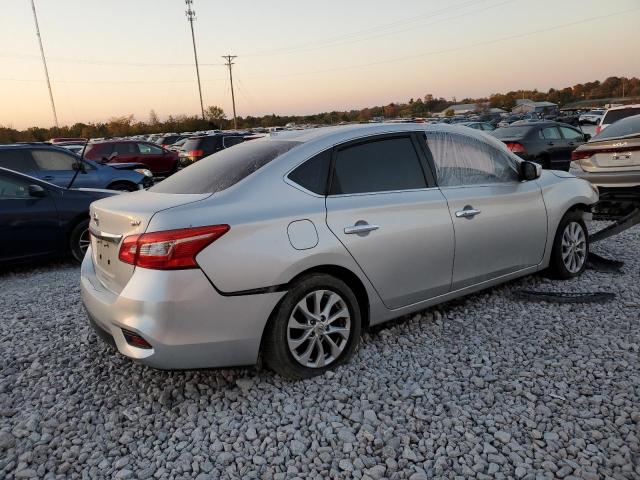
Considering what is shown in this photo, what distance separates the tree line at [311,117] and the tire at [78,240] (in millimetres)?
25765

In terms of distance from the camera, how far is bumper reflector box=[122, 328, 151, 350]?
2.84m

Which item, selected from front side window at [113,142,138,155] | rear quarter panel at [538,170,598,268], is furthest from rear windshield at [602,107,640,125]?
front side window at [113,142,138,155]

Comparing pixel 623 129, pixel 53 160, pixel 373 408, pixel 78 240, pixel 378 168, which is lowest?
pixel 373 408

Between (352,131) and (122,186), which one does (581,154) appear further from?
(122,186)

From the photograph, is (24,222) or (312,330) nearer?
(312,330)

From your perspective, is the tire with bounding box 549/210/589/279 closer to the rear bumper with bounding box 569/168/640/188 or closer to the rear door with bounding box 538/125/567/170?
the rear bumper with bounding box 569/168/640/188

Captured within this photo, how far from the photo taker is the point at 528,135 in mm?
12875

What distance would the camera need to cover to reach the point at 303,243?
306cm

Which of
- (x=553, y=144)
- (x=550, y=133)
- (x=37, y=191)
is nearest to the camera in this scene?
(x=37, y=191)

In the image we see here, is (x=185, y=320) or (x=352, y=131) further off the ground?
(x=352, y=131)

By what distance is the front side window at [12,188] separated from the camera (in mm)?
6300

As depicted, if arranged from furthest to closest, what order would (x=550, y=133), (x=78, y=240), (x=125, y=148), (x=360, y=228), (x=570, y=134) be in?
1. (x=125, y=148)
2. (x=570, y=134)
3. (x=550, y=133)
4. (x=78, y=240)
5. (x=360, y=228)

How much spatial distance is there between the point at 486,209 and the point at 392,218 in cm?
100

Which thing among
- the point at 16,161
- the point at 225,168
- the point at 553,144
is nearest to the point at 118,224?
the point at 225,168
